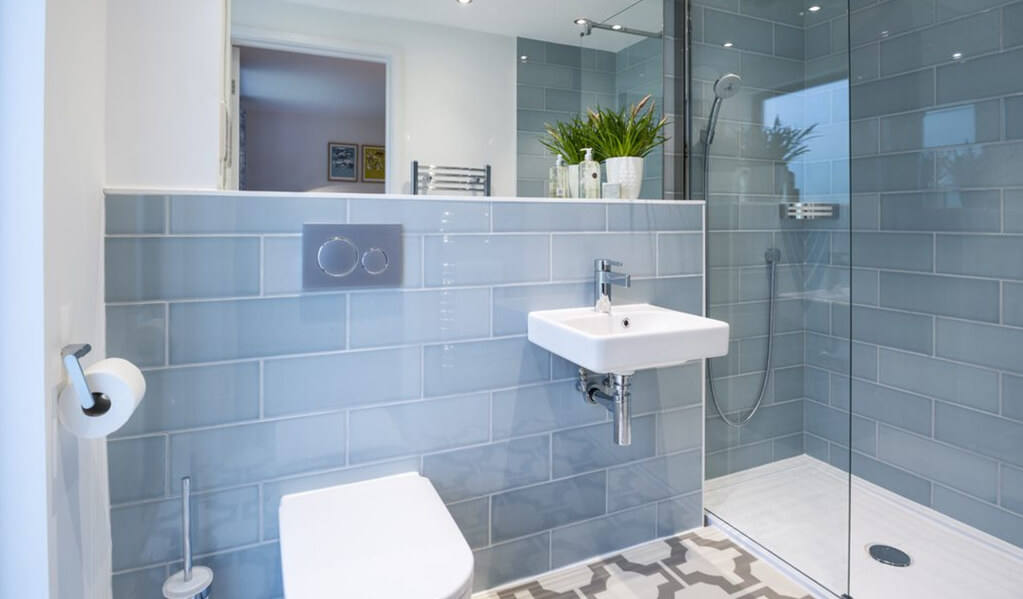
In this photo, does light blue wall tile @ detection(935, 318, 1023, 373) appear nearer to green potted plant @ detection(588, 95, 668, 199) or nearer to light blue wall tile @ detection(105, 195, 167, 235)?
green potted plant @ detection(588, 95, 668, 199)

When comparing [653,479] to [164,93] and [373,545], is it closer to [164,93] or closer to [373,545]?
[373,545]

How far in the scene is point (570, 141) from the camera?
1744 millimetres

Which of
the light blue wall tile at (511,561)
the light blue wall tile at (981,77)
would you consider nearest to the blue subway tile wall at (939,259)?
the light blue wall tile at (981,77)

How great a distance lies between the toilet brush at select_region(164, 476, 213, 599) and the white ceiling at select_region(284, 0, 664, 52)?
1284mm

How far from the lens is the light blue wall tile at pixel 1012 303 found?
1685 mm

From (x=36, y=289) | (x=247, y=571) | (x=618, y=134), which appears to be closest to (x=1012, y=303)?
(x=618, y=134)

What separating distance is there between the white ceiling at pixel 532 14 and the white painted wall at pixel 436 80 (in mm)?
27

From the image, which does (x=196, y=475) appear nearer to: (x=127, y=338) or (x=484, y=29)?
(x=127, y=338)

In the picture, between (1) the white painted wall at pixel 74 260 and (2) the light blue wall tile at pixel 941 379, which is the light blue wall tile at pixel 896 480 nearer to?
(2) the light blue wall tile at pixel 941 379

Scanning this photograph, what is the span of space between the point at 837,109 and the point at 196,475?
7.15 feet

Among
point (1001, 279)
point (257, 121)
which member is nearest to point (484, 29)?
point (257, 121)

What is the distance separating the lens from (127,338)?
115 cm

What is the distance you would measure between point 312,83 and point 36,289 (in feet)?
2.87

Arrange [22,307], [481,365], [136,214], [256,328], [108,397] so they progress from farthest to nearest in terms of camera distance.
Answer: [481,365] → [256,328] → [136,214] → [108,397] → [22,307]
